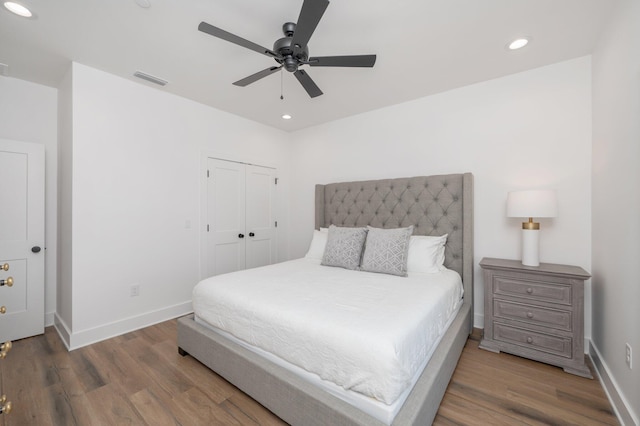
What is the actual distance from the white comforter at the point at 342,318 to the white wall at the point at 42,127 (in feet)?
6.86

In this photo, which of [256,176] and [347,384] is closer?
[347,384]

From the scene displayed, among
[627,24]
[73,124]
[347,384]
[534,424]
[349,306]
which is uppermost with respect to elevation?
[627,24]

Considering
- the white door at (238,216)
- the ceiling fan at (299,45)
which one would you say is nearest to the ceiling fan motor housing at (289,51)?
the ceiling fan at (299,45)

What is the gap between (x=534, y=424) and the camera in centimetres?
156

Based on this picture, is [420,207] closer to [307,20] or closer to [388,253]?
[388,253]

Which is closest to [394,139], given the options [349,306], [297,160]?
[297,160]

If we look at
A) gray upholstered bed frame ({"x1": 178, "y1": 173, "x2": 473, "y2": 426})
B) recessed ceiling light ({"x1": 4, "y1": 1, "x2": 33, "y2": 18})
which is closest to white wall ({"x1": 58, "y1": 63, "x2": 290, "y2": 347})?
recessed ceiling light ({"x1": 4, "y1": 1, "x2": 33, "y2": 18})

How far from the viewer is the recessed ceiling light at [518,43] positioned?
2119 millimetres

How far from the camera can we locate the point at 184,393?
1.85 metres

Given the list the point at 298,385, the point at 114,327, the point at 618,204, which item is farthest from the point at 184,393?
the point at 618,204

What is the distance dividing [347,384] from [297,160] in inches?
146

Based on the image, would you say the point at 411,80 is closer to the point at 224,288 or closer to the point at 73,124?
the point at 224,288

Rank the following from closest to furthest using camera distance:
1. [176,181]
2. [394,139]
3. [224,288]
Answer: [224,288]
[176,181]
[394,139]

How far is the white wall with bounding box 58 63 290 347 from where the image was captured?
256cm
